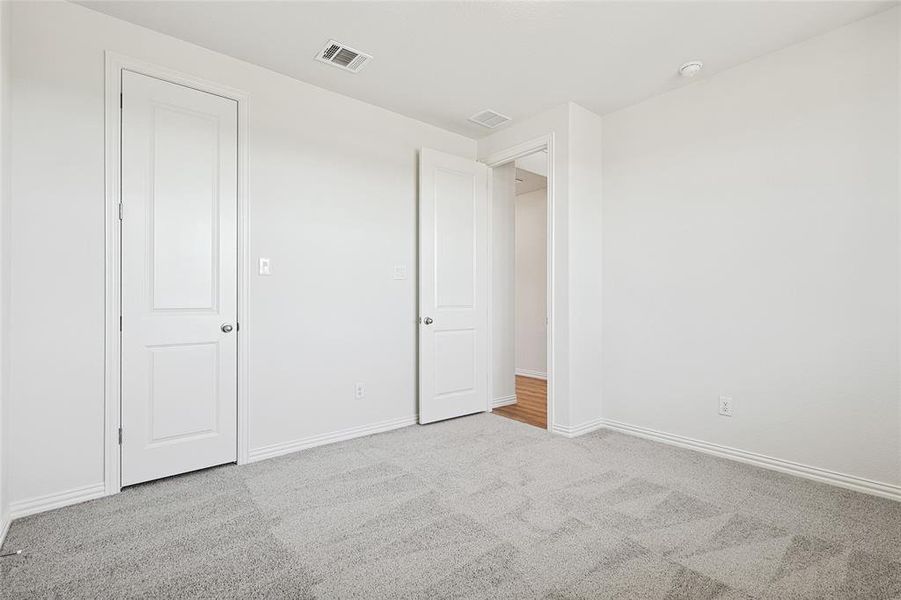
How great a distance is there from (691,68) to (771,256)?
51.7 inches

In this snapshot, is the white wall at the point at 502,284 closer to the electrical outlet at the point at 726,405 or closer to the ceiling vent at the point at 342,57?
the ceiling vent at the point at 342,57

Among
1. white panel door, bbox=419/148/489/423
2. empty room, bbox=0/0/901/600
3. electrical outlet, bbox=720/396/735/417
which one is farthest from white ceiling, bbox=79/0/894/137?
electrical outlet, bbox=720/396/735/417

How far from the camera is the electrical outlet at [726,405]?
9.68ft

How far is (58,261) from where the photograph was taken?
2252mm

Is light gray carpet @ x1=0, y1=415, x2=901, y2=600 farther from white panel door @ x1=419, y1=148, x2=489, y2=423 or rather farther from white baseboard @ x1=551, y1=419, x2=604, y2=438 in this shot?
white panel door @ x1=419, y1=148, x2=489, y2=423

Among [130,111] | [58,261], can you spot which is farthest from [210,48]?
[58,261]

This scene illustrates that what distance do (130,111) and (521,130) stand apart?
2797 mm

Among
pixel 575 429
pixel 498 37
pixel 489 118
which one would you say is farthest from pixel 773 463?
pixel 489 118

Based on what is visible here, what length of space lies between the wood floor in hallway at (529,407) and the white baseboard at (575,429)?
0.20 metres

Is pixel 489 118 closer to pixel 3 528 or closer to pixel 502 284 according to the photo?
pixel 502 284

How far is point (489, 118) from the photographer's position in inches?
149

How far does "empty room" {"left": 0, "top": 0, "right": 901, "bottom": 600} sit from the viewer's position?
75.8 inches

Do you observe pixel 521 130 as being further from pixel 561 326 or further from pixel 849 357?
pixel 849 357

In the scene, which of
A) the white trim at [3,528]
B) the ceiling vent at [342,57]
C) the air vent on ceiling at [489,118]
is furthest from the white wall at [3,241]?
the air vent on ceiling at [489,118]
